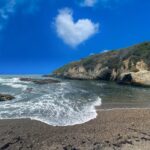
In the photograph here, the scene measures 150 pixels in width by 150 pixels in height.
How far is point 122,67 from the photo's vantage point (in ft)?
260

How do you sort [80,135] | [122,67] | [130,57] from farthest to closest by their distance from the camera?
[130,57] < [122,67] < [80,135]

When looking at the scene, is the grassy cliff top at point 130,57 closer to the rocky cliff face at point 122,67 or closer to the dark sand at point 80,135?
the rocky cliff face at point 122,67

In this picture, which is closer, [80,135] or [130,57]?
[80,135]

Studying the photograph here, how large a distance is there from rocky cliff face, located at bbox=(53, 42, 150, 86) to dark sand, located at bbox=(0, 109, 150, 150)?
4526 cm

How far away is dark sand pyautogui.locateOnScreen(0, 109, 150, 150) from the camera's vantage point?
11.2 meters

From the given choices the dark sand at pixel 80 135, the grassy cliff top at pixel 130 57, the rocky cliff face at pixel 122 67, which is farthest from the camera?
the grassy cliff top at pixel 130 57

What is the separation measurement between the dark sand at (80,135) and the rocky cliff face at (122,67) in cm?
4526

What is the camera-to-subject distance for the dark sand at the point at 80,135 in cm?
1123

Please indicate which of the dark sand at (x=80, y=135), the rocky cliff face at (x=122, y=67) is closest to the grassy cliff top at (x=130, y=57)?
the rocky cliff face at (x=122, y=67)

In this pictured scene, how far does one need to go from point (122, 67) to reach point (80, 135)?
6875 centimetres

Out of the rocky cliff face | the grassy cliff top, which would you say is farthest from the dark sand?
the grassy cliff top

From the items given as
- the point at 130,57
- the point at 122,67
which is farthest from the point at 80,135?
the point at 130,57

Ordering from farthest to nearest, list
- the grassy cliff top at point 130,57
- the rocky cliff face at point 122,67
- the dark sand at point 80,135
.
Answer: the grassy cliff top at point 130,57, the rocky cliff face at point 122,67, the dark sand at point 80,135

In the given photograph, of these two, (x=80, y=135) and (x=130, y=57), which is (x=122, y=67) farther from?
(x=80, y=135)
